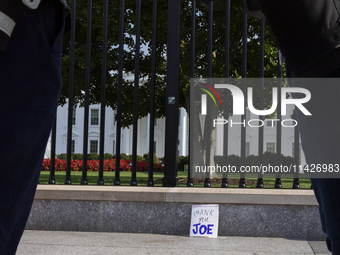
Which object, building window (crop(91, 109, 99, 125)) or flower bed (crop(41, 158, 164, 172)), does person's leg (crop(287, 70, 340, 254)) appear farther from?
building window (crop(91, 109, 99, 125))

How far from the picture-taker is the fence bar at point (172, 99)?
4.15 metres

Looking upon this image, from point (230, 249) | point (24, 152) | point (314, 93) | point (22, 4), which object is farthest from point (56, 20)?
point (230, 249)

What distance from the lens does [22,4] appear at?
1.14m

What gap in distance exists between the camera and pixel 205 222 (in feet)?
12.5

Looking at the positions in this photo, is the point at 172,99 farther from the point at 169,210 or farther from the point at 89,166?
the point at 89,166

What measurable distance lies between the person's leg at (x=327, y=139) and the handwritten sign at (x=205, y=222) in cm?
280

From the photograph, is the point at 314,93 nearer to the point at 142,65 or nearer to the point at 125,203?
the point at 125,203

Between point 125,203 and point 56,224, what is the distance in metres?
0.75

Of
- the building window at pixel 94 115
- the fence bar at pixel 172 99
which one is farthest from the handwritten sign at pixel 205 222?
the building window at pixel 94 115

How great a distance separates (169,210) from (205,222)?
14.7 inches

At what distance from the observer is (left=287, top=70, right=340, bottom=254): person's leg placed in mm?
994

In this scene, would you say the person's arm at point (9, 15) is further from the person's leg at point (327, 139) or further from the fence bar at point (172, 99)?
the fence bar at point (172, 99)

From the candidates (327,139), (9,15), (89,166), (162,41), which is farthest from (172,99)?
(89,166)

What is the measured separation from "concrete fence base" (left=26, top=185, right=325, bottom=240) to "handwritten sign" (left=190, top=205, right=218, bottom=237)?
0.07 meters
